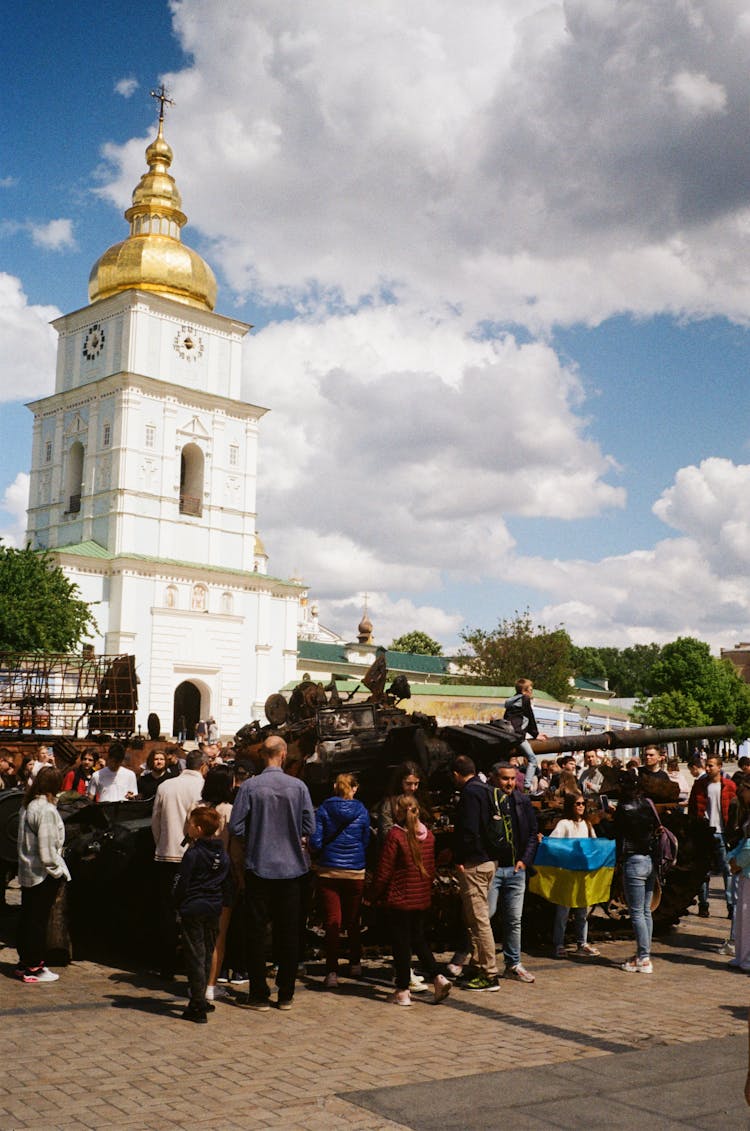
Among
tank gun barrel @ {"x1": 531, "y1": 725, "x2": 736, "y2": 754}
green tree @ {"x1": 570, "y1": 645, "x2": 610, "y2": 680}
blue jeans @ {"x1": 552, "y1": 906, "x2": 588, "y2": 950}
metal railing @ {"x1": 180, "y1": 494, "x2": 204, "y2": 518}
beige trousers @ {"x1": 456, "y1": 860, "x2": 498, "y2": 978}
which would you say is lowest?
blue jeans @ {"x1": 552, "y1": 906, "x2": 588, "y2": 950}

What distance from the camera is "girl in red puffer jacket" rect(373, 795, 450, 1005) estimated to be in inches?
333

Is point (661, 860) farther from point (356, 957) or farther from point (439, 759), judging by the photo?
point (356, 957)

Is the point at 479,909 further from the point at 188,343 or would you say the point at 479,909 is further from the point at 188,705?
the point at 188,343

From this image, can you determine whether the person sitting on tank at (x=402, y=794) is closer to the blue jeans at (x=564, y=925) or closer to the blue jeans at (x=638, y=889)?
the blue jeans at (x=564, y=925)

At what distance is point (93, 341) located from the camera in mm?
Answer: 57750

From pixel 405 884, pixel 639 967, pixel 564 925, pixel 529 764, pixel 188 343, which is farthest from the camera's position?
pixel 188 343

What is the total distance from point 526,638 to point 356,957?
59.5 metres

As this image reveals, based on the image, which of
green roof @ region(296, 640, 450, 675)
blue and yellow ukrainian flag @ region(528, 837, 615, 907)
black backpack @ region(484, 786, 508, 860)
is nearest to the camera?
black backpack @ region(484, 786, 508, 860)

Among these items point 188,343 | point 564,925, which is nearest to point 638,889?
point 564,925

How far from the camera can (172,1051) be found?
688cm

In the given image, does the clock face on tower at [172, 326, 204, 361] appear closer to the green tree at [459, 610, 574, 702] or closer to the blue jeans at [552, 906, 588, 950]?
the green tree at [459, 610, 574, 702]

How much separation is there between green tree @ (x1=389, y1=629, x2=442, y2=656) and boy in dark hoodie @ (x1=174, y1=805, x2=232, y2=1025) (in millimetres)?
101837

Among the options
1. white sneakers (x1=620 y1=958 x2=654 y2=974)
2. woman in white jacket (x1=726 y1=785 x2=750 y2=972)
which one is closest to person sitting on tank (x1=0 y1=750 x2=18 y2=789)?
white sneakers (x1=620 y1=958 x2=654 y2=974)

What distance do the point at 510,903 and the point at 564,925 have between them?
141cm
